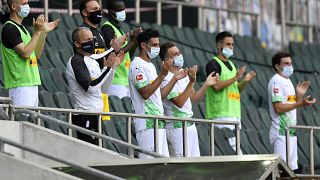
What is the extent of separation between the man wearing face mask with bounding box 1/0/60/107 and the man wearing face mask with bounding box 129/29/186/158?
94 centimetres

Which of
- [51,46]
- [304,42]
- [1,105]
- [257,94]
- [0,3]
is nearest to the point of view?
[1,105]

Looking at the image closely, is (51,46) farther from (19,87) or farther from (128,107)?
(19,87)

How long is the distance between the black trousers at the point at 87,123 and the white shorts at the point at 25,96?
0.61m

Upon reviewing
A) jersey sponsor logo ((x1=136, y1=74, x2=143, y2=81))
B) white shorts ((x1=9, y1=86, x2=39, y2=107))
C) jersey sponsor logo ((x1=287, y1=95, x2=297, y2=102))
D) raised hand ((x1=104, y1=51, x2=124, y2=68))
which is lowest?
jersey sponsor logo ((x1=287, y1=95, x2=297, y2=102))

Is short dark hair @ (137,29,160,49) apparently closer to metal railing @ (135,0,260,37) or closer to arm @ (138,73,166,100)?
→ arm @ (138,73,166,100)

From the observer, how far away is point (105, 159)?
465 inches

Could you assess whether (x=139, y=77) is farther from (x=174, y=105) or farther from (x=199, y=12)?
(x=199, y=12)

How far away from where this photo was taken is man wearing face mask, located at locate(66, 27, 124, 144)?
12.6 meters

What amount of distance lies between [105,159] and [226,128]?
3.87 m

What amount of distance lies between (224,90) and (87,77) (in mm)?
2869

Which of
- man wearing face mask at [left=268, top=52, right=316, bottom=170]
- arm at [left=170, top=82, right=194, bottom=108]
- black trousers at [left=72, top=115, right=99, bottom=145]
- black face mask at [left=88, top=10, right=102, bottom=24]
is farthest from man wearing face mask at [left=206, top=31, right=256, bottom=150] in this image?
black trousers at [left=72, top=115, right=99, bottom=145]

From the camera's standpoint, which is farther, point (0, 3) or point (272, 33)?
point (272, 33)

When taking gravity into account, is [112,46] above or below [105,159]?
above

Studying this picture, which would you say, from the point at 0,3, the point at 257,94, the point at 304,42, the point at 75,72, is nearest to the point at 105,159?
the point at 75,72
